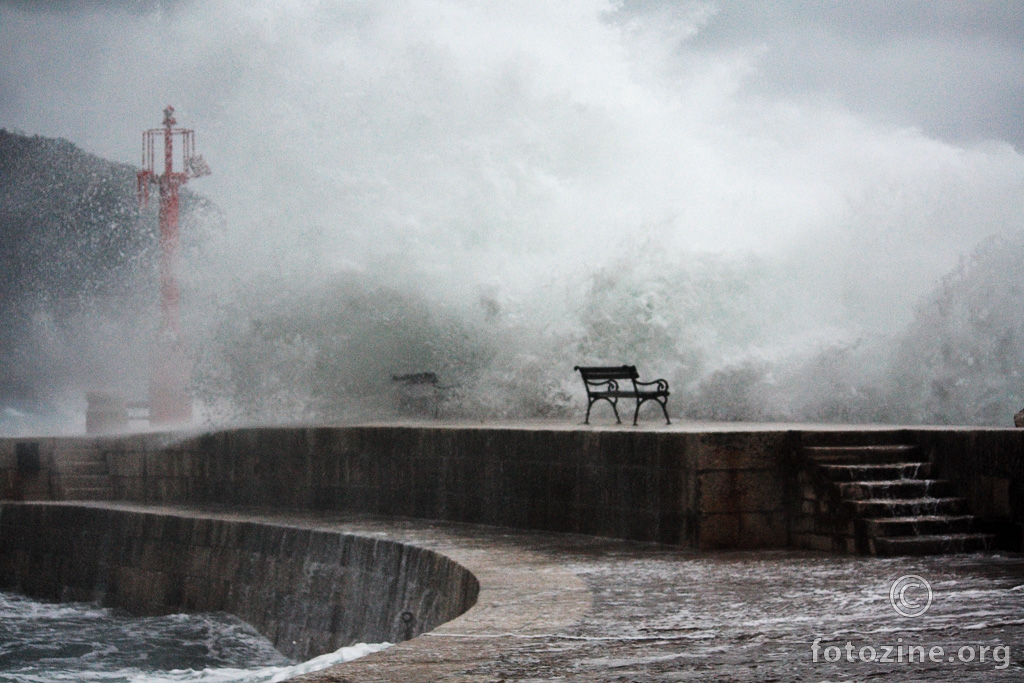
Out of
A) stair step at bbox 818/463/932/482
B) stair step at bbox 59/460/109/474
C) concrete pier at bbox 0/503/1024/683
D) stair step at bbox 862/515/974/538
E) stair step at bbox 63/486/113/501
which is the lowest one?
concrete pier at bbox 0/503/1024/683

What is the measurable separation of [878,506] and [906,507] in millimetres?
182

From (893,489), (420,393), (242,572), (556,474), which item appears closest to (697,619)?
(893,489)

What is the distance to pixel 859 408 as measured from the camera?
1062cm

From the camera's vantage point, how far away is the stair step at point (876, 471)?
693 cm

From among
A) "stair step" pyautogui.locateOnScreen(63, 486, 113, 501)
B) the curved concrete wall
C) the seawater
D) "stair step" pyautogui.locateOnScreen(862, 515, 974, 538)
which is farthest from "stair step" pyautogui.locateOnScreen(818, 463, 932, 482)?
"stair step" pyautogui.locateOnScreen(63, 486, 113, 501)

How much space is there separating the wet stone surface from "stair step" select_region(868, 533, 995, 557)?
0.14 metres

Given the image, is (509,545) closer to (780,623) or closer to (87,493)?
(780,623)

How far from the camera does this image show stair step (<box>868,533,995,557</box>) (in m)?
6.44

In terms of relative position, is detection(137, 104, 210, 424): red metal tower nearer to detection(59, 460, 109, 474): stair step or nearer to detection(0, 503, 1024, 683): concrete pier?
detection(59, 460, 109, 474): stair step

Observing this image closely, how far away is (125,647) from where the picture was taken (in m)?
8.55

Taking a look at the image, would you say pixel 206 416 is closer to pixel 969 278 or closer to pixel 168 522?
pixel 168 522

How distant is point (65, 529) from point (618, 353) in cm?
523

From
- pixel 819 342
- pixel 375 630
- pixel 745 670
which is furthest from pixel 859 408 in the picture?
pixel 745 670

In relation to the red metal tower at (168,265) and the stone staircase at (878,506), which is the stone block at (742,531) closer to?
the stone staircase at (878,506)
